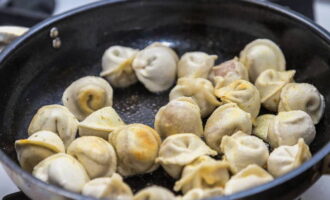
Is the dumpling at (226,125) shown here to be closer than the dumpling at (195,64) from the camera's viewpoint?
Yes

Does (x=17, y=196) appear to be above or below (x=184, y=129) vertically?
below

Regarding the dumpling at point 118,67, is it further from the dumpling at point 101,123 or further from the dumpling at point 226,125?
the dumpling at point 226,125

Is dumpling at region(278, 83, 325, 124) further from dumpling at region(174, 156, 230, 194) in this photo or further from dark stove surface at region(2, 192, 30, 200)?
dark stove surface at region(2, 192, 30, 200)

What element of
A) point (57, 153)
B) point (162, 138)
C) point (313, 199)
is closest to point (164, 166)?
point (162, 138)

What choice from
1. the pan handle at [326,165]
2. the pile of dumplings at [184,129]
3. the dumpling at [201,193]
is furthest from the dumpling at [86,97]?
the pan handle at [326,165]

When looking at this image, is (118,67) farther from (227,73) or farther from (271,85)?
(271,85)

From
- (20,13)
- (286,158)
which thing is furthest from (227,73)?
(20,13)

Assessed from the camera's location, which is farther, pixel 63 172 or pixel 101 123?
pixel 101 123
